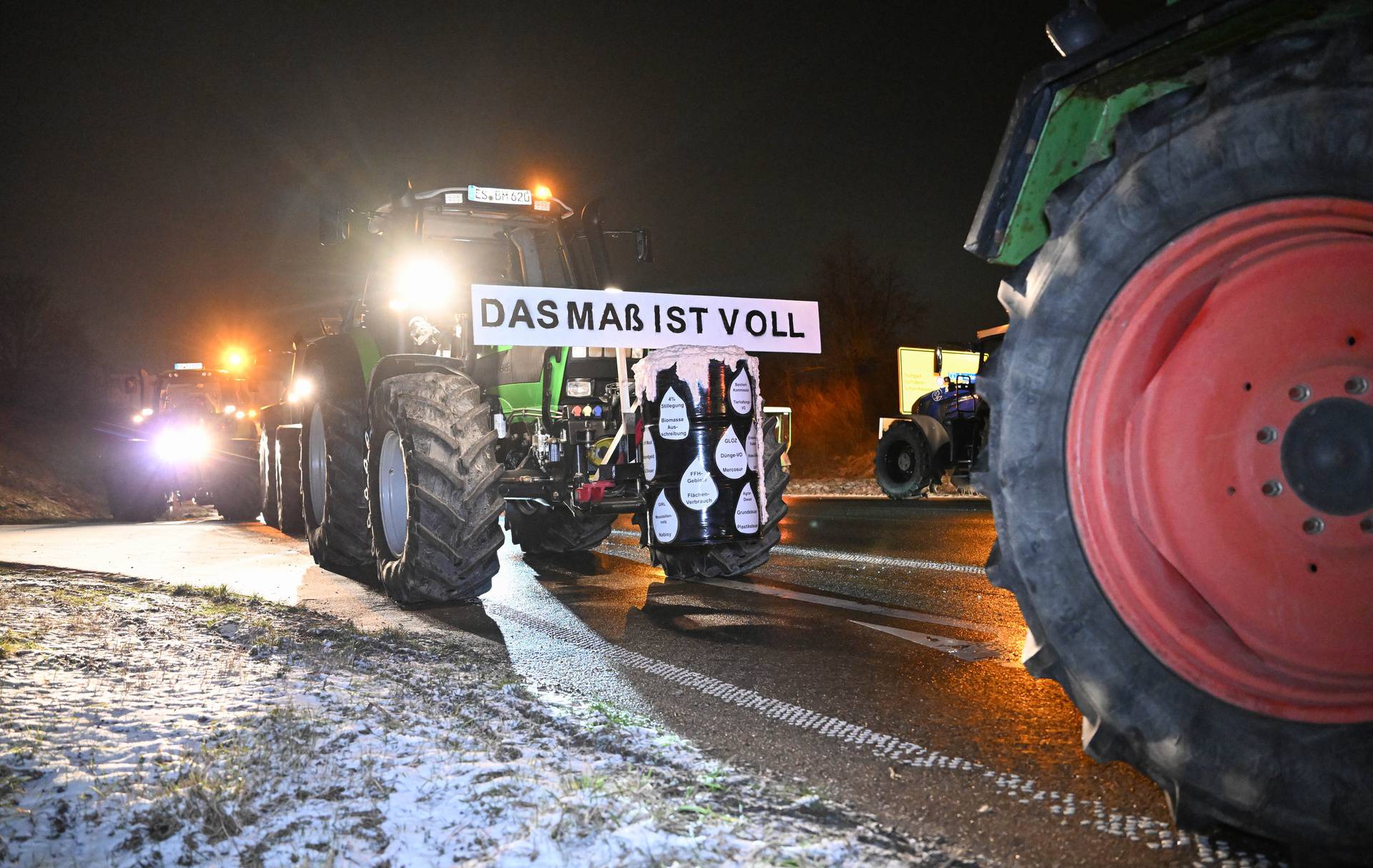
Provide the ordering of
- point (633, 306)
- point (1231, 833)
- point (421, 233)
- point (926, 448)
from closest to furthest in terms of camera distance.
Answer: point (1231, 833) → point (633, 306) → point (421, 233) → point (926, 448)

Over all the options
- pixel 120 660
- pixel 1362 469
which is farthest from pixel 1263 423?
pixel 120 660

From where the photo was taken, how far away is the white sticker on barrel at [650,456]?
5477 millimetres

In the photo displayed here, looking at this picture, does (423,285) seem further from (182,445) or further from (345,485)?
(182,445)

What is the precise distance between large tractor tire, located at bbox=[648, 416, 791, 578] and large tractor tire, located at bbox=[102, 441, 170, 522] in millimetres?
13146

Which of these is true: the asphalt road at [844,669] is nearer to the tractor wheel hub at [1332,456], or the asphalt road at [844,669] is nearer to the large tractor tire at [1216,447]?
the large tractor tire at [1216,447]

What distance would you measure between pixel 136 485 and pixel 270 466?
22.1ft

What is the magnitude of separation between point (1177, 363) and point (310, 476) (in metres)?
8.10

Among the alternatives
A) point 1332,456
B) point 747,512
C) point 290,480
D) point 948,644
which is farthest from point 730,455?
point 290,480

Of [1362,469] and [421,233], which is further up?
[421,233]

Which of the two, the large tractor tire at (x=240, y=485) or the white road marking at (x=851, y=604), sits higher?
the large tractor tire at (x=240, y=485)

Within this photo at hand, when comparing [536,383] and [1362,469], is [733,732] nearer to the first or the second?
[1362,469]

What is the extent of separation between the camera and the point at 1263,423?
1.86m

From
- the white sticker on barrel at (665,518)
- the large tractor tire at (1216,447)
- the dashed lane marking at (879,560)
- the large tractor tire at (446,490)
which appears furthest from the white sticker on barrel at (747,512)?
the large tractor tire at (1216,447)

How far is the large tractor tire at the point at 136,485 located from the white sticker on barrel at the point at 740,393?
13960 mm
